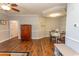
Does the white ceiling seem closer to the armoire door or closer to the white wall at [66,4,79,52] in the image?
the white wall at [66,4,79,52]

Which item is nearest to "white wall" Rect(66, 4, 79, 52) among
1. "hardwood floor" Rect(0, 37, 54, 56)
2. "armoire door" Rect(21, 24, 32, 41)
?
"hardwood floor" Rect(0, 37, 54, 56)

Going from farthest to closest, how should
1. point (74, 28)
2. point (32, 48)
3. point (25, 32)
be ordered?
1. point (25, 32)
2. point (32, 48)
3. point (74, 28)

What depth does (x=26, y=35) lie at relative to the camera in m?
9.14

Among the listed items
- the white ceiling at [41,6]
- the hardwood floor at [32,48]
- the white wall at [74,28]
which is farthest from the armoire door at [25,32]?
the white wall at [74,28]

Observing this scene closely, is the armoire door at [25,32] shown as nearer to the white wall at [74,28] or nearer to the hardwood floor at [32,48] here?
the hardwood floor at [32,48]

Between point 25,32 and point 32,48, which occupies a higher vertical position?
point 25,32

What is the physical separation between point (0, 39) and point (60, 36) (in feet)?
14.5

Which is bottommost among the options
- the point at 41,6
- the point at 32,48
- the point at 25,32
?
the point at 32,48

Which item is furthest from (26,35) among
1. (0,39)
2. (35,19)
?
(0,39)

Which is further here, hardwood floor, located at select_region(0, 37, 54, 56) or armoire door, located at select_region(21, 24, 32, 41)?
armoire door, located at select_region(21, 24, 32, 41)

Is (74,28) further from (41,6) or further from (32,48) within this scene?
(32,48)

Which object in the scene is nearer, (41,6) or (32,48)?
(41,6)

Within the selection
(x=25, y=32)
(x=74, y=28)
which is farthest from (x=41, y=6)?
(x=25, y=32)

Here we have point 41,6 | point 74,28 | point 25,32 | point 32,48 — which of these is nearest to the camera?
point 74,28
